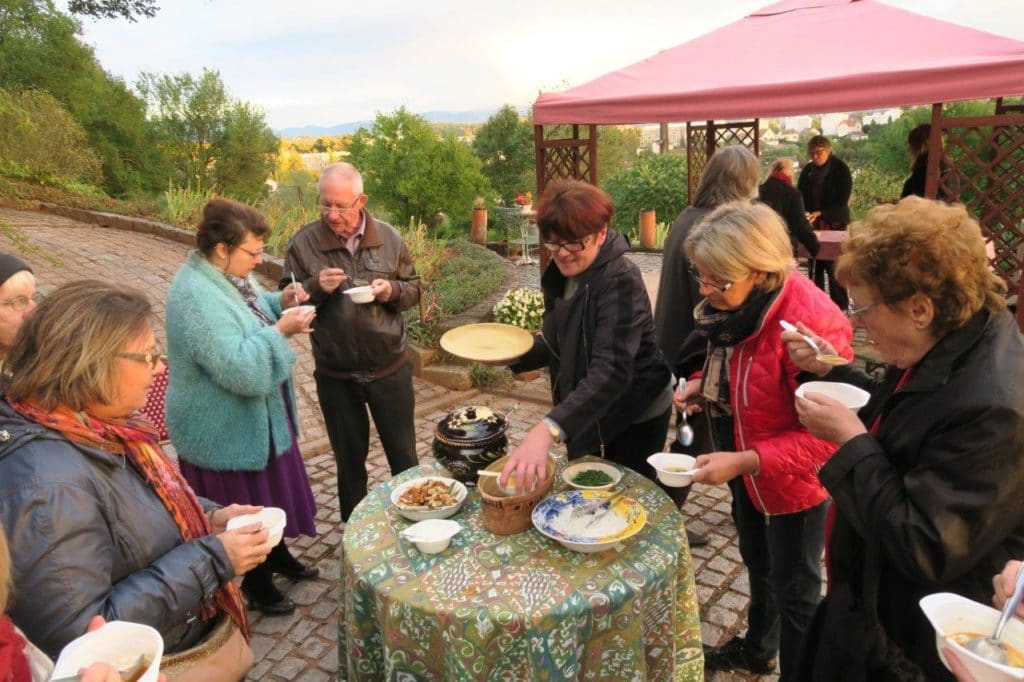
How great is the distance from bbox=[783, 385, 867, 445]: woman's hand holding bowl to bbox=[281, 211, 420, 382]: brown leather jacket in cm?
230

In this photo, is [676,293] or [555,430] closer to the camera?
[555,430]

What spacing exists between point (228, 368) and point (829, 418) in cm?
235

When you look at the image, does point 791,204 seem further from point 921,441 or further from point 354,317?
point 921,441

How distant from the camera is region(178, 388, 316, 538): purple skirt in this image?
3078mm

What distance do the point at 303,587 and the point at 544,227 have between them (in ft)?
8.05

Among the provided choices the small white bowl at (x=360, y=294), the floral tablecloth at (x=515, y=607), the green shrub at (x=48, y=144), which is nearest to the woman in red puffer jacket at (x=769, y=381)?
the floral tablecloth at (x=515, y=607)

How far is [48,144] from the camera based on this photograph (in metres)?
13.5

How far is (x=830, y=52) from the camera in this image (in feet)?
14.9

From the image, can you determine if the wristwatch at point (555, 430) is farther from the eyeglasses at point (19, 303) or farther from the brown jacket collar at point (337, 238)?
the eyeglasses at point (19, 303)

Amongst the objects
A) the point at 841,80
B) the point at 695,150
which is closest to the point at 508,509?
the point at 841,80

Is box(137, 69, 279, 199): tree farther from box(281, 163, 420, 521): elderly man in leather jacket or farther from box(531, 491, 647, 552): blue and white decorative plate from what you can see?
box(531, 491, 647, 552): blue and white decorative plate

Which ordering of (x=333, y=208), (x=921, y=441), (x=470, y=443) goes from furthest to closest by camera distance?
1. (x=333, y=208)
2. (x=470, y=443)
3. (x=921, y=441)

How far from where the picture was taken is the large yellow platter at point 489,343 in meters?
2.89

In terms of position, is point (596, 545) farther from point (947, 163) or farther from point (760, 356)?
point (947, 163)
